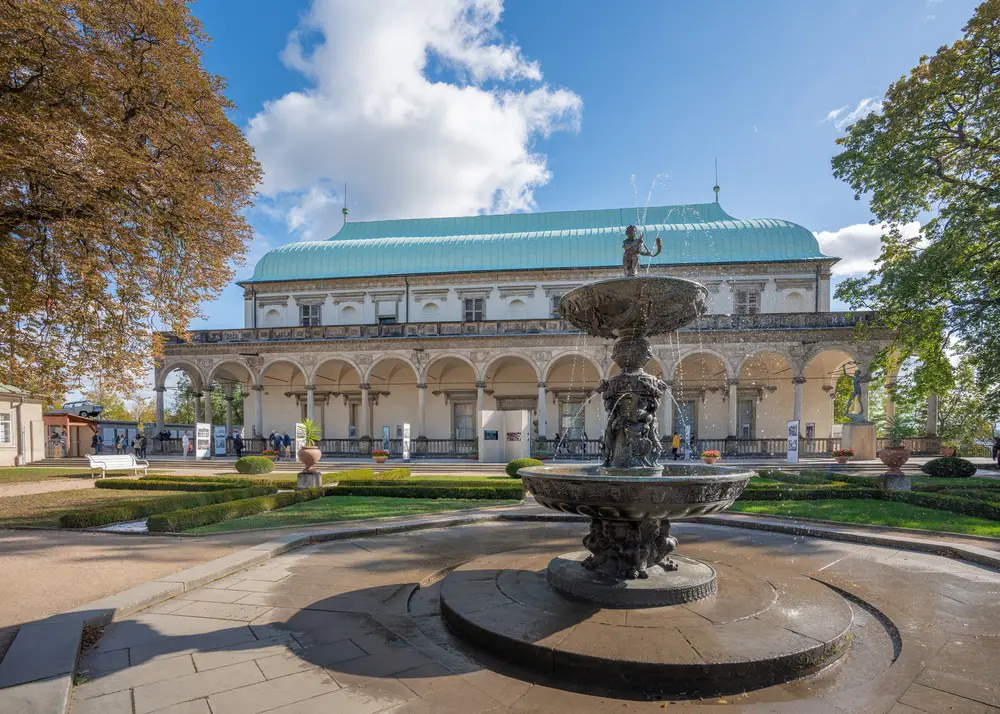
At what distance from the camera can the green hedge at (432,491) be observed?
13.6m

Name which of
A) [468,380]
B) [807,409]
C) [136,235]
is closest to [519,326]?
[468,380]

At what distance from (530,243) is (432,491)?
2411 cm

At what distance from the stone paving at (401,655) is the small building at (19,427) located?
30.7 m

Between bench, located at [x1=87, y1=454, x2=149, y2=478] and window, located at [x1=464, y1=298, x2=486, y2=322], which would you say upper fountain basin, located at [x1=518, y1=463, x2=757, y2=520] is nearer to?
bench, located at [x1=87, y1=454, x2=149, y2=478]

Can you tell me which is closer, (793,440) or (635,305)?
(635,305)

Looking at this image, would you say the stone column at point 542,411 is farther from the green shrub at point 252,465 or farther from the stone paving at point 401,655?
the stone paving at point 401,655

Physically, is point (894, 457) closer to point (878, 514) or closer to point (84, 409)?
point (878, 514)

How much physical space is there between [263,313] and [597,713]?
37.6 metres

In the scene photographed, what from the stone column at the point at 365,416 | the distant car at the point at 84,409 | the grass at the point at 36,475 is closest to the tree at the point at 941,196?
the stone column at the point at 365,416

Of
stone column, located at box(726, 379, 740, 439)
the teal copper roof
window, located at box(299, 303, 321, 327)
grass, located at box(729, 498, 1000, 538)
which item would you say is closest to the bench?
window, located at box(299, 303, 321, 327)

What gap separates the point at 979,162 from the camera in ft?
49.3

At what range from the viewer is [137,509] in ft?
37.2

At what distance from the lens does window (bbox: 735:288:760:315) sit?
3088cm

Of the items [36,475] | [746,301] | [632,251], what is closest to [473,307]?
[746,301]
